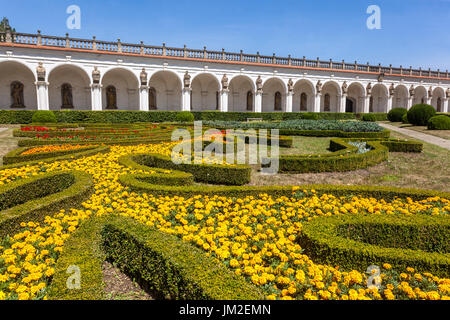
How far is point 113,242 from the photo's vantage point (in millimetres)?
3793

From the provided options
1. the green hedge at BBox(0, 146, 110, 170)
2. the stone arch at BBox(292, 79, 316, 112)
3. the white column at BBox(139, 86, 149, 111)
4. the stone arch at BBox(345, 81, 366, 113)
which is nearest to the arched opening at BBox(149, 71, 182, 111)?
the white column at BBox(139, 86, 149, 111)

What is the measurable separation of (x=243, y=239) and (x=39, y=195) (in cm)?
426

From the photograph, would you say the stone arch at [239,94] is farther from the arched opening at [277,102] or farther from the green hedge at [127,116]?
the green hedge at [127,116]

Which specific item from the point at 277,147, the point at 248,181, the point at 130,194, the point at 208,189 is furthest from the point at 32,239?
the point at 277,147

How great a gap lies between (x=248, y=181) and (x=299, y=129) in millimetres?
11785

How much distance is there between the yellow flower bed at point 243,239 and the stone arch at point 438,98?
49669mm

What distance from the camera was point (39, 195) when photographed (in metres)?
5.81

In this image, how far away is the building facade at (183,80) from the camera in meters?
25.7

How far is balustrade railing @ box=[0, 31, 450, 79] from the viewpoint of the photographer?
2489 cm

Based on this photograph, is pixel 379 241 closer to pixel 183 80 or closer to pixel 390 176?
pixel 390 176

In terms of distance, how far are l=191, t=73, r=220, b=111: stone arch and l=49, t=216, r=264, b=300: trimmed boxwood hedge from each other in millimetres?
31737

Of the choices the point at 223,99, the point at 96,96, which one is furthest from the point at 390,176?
the point at 96,96

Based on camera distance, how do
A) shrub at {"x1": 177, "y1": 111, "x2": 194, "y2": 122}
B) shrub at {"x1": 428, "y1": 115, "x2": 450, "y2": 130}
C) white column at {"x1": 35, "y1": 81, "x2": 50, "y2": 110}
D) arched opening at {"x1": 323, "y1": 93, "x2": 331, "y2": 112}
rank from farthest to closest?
arched opening at {"x1": 323, "y1": 93, "x2": 331, "y2": 112} < shrub at {"x1": 177, "y1": 111, "x2": 194, "y2": 122} < white column at {"x1": 35, "y1": 81, "x2": 50, "y2": 110} < shrub at {"x1": 428, "y1": 115, "x2": 450, "y2": 130}

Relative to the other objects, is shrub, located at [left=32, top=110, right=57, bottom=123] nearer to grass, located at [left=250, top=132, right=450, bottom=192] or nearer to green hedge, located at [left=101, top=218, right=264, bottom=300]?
grass, located at [left=250, top=132, right=450, bottom=192]
